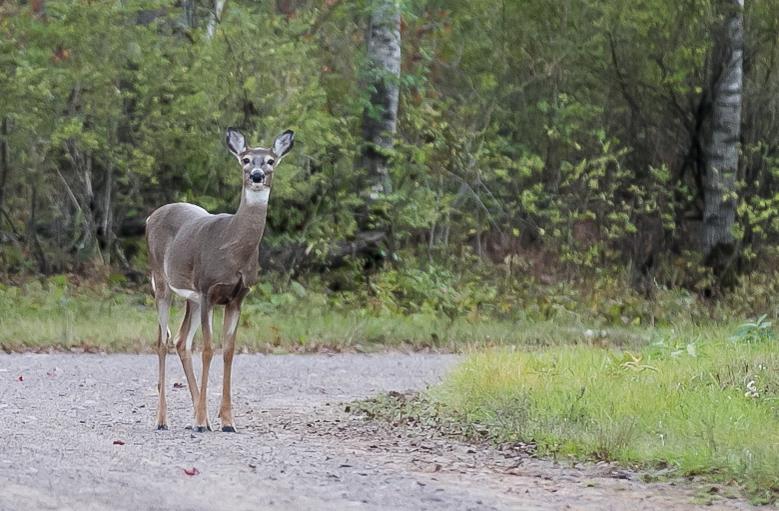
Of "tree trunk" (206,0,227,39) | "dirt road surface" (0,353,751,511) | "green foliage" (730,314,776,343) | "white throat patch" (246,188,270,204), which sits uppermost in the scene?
"tree trunk" (206,0,227,39)

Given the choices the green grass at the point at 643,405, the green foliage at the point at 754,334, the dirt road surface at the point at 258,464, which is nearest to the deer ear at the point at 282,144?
the dirt road surface at the point at 258,464

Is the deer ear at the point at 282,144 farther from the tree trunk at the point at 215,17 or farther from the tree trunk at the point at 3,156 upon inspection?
the tree trunk at the point at 215,17

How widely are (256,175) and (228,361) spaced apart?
131cm

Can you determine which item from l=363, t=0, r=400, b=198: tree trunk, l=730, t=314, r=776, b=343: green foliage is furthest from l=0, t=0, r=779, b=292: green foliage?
l=730, t=314, r=776, b=343: green foliage

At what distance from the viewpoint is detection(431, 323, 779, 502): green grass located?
968 centimetres

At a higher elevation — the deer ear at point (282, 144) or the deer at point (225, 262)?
the deer ear at point (282, 144)

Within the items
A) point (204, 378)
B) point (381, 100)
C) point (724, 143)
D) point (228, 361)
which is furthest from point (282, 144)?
point (724, 143)

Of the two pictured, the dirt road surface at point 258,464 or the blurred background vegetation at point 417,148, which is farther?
the blurred background vegetation at point 417,148

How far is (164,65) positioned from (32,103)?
6.13 feet

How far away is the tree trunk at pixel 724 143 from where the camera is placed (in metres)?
24.4

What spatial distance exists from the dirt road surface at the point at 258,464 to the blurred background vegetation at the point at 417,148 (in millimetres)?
8363

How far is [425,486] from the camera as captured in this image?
345 inches

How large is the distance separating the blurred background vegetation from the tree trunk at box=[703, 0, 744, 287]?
55 millimetres

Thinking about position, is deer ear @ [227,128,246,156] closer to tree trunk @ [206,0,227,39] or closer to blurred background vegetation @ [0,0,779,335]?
blurred background vegetation @ [0,0,779,335]
